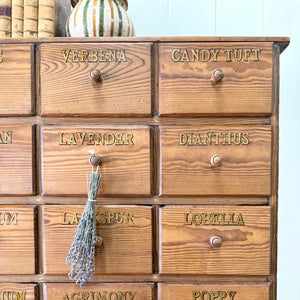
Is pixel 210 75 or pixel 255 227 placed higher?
pixel 210 75

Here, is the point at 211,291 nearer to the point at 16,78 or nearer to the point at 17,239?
the point at 17,239

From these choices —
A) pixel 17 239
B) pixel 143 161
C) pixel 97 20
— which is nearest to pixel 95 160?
pixel 143 161

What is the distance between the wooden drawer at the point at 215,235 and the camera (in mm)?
809

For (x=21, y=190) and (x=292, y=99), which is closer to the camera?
(x=21, y=190)

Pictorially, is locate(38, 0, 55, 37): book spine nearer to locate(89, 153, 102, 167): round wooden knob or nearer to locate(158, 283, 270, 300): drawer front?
locate(89, 153, 102, 167): round wooden knob

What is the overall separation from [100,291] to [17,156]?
0.45 metres

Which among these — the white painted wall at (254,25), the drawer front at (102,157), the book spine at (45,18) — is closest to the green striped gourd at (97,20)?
the book spine at (45,18)

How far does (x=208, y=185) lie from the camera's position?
0.80 metres

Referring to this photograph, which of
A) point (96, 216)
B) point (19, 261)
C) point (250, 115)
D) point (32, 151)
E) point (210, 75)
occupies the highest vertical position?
point (210, 75)

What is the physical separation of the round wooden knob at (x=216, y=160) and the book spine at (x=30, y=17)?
0.65m

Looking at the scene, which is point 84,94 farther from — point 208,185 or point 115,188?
point 208,185

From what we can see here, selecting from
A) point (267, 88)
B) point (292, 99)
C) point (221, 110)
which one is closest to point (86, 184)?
point (221, 110)

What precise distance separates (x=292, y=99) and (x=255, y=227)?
2.48ft

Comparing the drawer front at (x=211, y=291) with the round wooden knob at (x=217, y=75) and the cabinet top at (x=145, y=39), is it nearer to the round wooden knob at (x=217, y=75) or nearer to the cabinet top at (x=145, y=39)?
the round wooden knob at (x=217, y=75)
